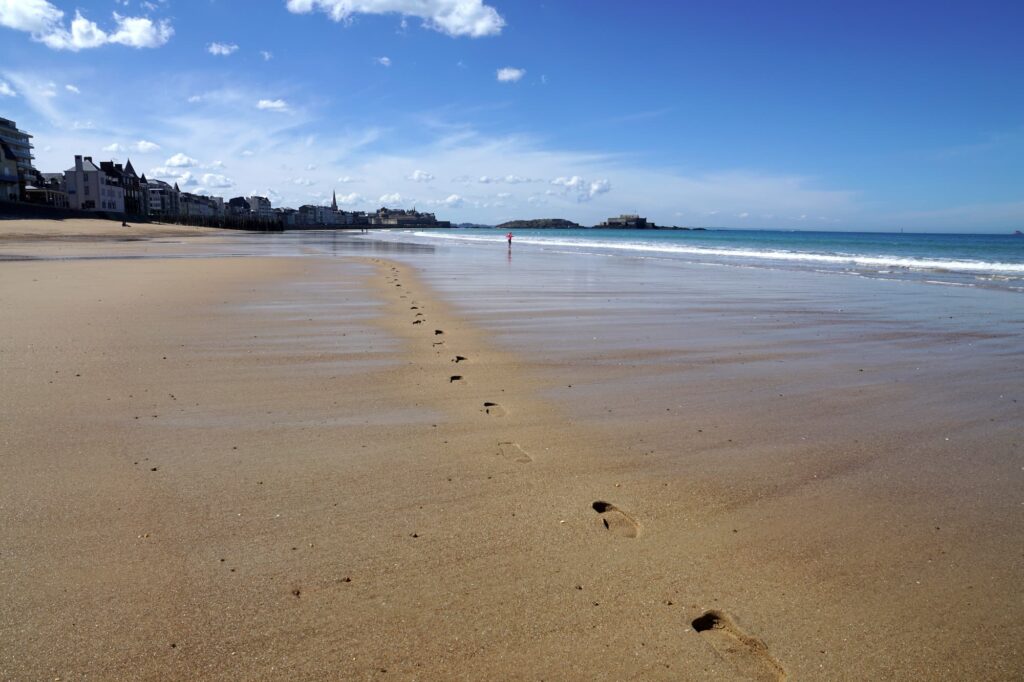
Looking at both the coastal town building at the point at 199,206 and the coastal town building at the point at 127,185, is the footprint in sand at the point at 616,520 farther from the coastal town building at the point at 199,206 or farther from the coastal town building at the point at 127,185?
the coastal town building at the point at 199,206

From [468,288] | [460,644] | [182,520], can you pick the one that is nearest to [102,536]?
[182,520]

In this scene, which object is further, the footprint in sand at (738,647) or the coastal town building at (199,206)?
the coastal town building at (199,206)

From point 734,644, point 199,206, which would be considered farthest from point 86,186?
point 734,644

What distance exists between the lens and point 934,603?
105 inches

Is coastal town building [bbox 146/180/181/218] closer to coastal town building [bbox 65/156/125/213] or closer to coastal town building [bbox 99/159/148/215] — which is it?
coastal town building [bbox 99/159/148/215]

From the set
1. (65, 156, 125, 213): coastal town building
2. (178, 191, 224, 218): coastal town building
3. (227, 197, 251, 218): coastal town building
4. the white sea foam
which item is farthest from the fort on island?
the white sea foam

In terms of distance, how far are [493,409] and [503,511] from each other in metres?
1.82

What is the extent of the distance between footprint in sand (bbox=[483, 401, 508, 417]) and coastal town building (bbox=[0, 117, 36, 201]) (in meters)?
93.0

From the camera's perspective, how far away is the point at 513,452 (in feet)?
13.8

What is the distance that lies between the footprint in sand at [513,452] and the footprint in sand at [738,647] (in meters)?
1.71

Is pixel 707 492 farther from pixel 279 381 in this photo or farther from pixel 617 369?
pixel 279 381

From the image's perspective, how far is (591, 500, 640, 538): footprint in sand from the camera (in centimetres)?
317

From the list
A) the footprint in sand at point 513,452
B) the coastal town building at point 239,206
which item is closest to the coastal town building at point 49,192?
the coastal town building at point 239,206

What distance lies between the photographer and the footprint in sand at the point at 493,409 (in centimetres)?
500
